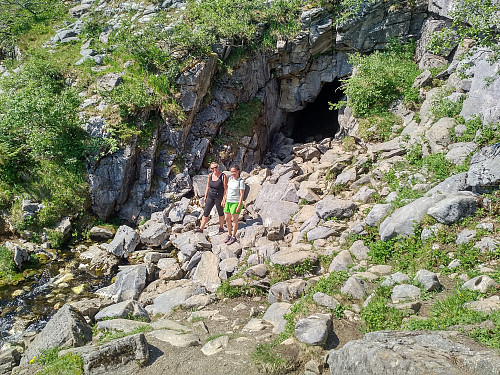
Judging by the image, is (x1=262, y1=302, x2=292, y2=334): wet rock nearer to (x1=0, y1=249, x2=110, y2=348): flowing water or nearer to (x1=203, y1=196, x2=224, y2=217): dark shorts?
(x1=203, y1=196, x2=224, y2=217): dark shorts

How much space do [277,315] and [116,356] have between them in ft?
9.29

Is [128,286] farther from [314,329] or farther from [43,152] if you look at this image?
[43,152]

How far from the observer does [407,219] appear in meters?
7.66

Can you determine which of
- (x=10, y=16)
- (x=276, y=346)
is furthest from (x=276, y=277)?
(x=10, y=16)

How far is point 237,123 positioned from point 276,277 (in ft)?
34.9

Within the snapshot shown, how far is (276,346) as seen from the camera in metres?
5.41

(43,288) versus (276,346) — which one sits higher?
(276,346)

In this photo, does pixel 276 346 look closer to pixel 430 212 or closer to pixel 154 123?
pixel 430 212

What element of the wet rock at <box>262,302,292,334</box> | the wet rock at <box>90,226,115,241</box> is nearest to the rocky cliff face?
the wet rock at <box>90,226,115,241</box>

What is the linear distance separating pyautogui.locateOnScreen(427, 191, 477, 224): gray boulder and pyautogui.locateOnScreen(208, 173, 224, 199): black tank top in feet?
20.5

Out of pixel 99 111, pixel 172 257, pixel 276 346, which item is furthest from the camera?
pixel 99 111

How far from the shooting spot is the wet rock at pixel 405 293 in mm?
5840

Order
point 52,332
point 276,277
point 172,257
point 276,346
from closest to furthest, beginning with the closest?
point 276,346 → point 52,332 → point 276,277 → point 172,257

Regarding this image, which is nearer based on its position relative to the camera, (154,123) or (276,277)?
(276,277)
